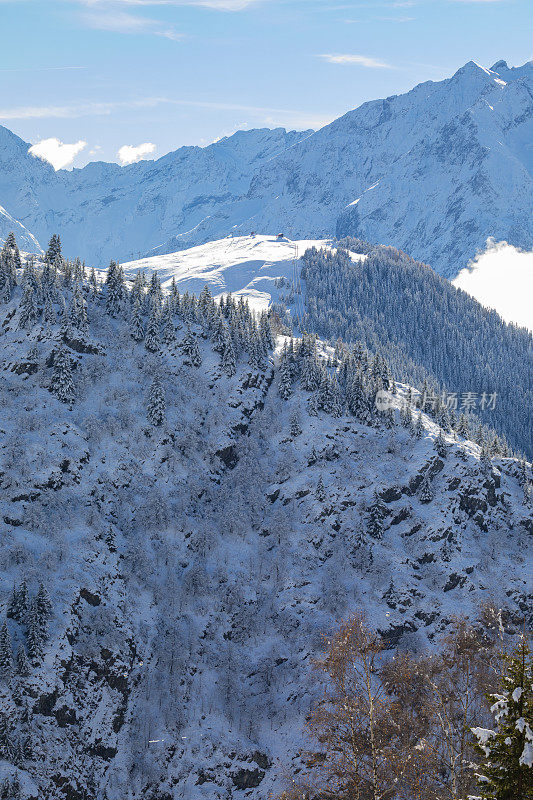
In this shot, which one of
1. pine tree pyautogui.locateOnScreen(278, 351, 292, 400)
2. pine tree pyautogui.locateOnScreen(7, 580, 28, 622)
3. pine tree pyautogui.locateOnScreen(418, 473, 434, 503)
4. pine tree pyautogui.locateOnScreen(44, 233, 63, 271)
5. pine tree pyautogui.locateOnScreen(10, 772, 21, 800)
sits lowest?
pine tree pyautogui.locateOnScreen(10, 772, 21, 800)

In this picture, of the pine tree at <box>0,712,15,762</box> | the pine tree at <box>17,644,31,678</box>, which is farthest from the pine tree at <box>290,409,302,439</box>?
the pine tree at <box>0,712,15,762</box>

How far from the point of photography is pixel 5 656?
6869cm

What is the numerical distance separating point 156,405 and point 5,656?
177 ft

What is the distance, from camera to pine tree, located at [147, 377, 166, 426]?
114000mm

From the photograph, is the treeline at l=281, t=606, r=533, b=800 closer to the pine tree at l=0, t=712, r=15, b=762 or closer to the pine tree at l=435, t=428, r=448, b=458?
the pine tree at l=0, t=712, r=15, b=762

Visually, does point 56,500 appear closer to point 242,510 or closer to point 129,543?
point 129,543

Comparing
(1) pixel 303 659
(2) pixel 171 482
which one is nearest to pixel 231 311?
(2) pixel 171 482

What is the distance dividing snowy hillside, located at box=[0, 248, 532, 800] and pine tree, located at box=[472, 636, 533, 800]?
60712mm

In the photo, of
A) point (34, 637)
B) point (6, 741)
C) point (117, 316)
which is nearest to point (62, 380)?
point (117, 316)

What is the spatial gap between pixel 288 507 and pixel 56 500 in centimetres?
3955

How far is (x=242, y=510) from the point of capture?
364ft

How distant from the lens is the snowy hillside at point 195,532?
75062 millimetres

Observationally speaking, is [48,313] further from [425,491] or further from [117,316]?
[425,491]

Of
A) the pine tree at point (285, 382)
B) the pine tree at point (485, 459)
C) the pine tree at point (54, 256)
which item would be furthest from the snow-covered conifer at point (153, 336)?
the pine tree at point (485, 459)
